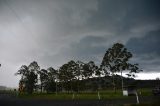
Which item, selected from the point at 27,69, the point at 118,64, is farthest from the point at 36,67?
the point at 118,64

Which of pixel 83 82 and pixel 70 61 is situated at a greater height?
pixel 70 61

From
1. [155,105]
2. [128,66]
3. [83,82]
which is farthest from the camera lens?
[83,82]

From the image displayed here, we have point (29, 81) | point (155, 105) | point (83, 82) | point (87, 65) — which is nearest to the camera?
point (155, 105)

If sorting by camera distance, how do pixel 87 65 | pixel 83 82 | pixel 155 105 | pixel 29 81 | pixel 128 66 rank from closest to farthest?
pixel 155 105 < pixel 128 66 < pixel 29 81 < pixel 87 65 < pixel 83 82

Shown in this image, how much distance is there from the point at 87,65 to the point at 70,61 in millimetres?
9288

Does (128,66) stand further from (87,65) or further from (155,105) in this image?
(155,105)

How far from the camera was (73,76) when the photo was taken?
11125 cm

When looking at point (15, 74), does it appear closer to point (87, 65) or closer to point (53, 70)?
point (53, 70)

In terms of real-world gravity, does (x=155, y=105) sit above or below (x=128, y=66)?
below

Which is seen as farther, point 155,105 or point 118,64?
point 118,64

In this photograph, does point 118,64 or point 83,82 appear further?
point 83,82

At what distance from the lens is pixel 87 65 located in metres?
108

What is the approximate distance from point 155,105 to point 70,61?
97148mm

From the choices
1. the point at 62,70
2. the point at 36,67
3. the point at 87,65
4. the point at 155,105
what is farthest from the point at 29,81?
the point at 155,105
